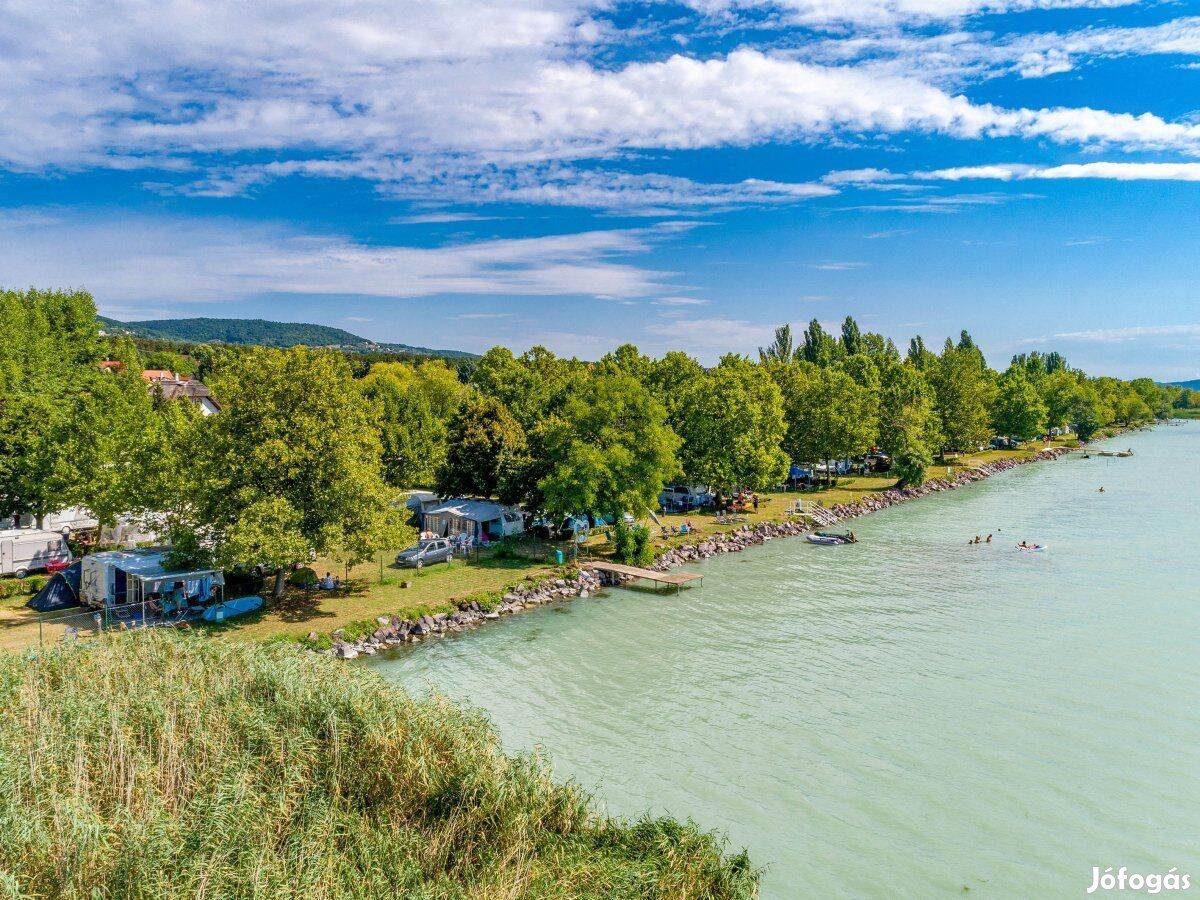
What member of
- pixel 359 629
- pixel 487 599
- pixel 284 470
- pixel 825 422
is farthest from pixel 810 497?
pixel 284 470

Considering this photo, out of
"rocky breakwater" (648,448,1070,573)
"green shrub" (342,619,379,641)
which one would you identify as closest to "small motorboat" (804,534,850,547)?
"rocky breakwater" (648,448,1070,573)

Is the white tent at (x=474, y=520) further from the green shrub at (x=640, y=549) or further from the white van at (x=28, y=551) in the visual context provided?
the white van at (x=28, y=551)

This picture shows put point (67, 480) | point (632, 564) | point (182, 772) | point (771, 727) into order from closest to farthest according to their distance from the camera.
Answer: point (182, 772) < point (771, 727) < point (67, 480) < point (632, 564)

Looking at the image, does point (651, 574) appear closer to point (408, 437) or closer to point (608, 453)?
point (608, 453)

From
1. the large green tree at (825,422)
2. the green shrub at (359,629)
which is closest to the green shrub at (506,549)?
the green shrub at (359,629)

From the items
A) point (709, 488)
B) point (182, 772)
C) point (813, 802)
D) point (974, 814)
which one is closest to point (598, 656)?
point (813, 802)

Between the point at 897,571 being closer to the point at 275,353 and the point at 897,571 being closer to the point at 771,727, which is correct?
the point at 771,727
